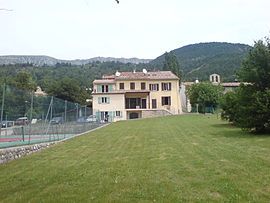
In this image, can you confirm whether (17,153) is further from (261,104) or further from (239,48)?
(239,48)

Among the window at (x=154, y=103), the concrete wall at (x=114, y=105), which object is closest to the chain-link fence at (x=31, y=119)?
the concrete wall at (x=114, y=105)

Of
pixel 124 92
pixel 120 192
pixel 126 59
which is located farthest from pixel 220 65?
pixel 120 192

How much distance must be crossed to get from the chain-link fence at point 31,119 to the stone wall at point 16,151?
0.38m

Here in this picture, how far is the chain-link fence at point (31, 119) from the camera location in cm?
1632

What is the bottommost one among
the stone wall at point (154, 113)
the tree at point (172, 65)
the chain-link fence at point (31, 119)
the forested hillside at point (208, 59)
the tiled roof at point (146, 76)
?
the chain-link fence at point (31, 119)

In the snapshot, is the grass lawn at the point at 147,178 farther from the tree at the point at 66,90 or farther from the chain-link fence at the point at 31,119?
the tree at the point at 66,90

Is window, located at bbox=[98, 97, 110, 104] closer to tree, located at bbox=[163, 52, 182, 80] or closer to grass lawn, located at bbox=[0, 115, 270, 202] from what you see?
tree, located at bbox=[163, 52, 182, 80]

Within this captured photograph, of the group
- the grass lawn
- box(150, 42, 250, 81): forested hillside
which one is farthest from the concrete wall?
the grass lawn

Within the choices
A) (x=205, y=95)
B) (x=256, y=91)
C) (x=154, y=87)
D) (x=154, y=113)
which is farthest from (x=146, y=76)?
(x=256, y=91)

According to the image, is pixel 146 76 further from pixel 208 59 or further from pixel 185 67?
pixel 208 59

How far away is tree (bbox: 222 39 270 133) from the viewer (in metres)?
22.0

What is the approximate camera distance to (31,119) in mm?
20078

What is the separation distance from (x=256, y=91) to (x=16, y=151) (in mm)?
13279

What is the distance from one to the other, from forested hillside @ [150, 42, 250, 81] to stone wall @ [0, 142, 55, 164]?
83.5 metres
